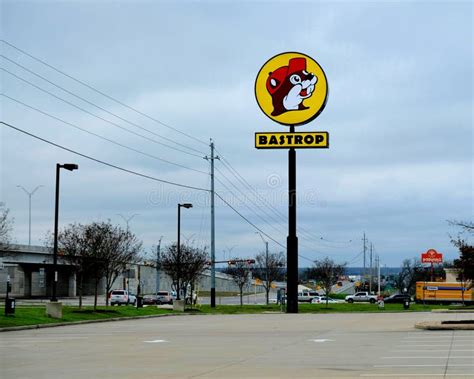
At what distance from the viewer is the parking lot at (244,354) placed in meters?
Result: 15.4

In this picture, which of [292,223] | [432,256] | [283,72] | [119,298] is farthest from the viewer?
[432,256]

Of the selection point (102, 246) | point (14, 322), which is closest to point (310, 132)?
point (102, 246)

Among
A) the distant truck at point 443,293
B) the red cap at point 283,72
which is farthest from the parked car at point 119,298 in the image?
the red cap at point 283,72

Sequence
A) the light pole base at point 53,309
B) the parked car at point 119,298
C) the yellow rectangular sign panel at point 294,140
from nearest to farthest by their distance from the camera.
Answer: the light pole base at point 53,309 → the yellow rectangular sign panel at point 294,140 → the parked car at point 119,298

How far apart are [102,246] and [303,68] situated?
51.1 feet

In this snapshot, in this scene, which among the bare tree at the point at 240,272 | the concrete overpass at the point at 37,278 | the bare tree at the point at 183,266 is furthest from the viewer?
the concrete overpass at the point at 37,278

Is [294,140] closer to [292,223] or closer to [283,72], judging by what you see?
[283,72]

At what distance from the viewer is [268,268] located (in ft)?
316

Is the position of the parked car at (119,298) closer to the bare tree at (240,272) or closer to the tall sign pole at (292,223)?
the bare tree at (240,272)

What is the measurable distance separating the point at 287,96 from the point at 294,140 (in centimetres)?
239

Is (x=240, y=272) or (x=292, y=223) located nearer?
(x=292, y=223)

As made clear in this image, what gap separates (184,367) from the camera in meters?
16.5

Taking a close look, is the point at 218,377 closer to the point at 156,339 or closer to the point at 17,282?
the point at 156,339

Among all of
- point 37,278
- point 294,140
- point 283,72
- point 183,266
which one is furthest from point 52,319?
point 37,278
